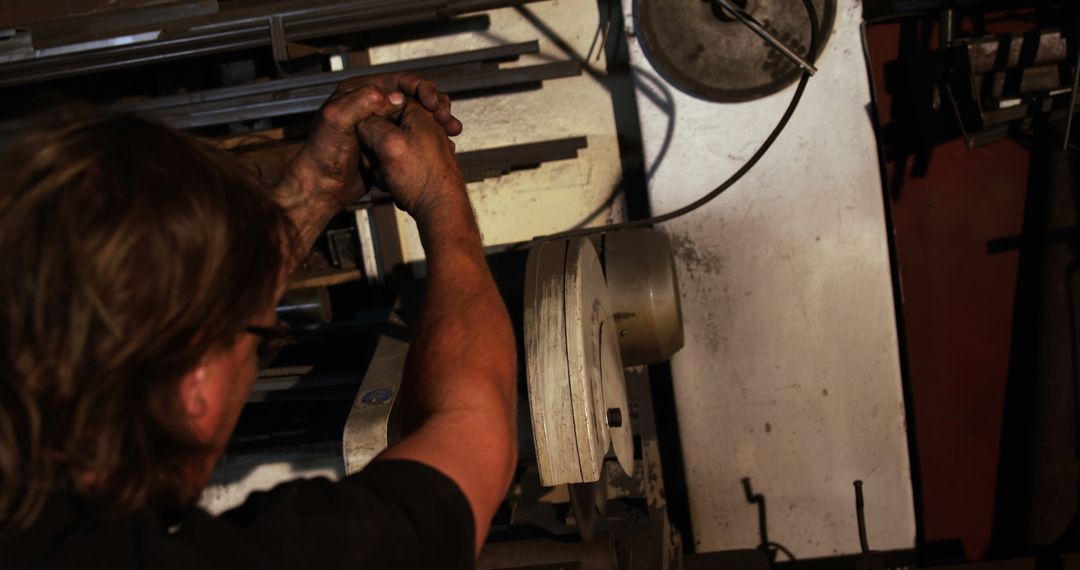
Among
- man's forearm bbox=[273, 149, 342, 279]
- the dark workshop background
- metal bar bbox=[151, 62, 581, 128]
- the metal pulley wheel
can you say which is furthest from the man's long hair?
the dark workshop background

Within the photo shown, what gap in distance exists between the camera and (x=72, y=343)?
0.61 metres

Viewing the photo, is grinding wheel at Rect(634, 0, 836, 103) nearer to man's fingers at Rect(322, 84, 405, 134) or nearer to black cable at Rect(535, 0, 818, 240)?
black cable at Rect(535, 0, 818, 240)

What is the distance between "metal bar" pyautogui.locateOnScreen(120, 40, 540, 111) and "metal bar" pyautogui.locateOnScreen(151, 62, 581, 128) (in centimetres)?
3

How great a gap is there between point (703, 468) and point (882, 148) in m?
0.96

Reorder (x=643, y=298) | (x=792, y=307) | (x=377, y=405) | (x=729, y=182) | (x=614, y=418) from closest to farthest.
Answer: (x=614, y=418) → (x=377, y=405) → (x=643, y=298) → (x=729, y=182) → (x=792, y=307)

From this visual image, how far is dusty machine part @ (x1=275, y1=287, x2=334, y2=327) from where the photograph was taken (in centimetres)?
179

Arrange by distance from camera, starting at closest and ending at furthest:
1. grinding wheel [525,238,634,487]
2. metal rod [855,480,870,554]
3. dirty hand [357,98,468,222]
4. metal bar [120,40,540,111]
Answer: dirty hand [357,98,468,222], grinding wheel [525,238,634,487], metal rod [855,480,870,554], metal bar [120,40,540,111]

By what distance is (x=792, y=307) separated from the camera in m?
2.07

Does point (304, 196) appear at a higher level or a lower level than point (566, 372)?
higher

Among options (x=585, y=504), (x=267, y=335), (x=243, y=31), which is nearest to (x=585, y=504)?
(x=585, y=504)

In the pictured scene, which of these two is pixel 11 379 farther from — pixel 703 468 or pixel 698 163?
pixel 703 468

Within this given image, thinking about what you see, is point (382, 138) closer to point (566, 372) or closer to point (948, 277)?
point (566, 372)

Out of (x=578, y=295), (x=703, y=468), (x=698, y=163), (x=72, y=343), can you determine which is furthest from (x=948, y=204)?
(x=72, y=343)

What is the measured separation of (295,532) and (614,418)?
86 cm
